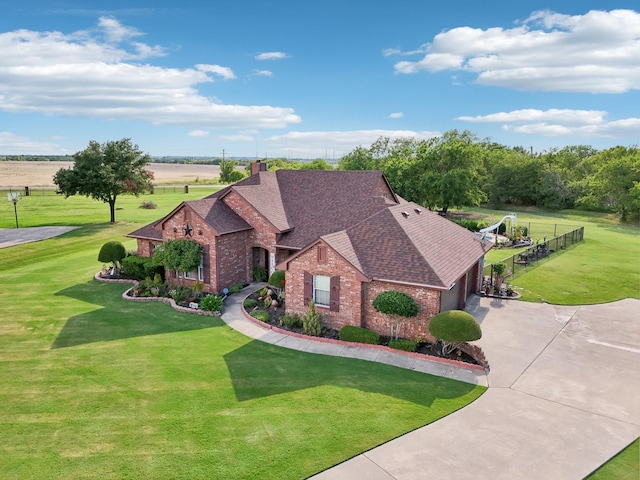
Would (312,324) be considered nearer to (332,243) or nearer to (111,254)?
(332,243)

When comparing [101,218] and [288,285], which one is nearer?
[288,285]

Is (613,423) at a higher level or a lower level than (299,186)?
lower

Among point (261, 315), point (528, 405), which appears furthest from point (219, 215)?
point (528, 405)

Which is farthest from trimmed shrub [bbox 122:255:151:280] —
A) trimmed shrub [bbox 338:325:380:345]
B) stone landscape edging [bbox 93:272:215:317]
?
trimmed shrub [bbox 338:325:380:345]

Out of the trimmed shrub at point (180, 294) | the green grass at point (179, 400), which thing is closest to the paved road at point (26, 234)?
the green grass at point (179, 400)

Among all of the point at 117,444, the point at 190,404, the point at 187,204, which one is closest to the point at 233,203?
the point at 187,204

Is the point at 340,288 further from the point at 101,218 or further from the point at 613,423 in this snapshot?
the point at 101,218

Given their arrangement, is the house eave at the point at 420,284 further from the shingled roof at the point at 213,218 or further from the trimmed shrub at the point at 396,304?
the shingled roof at the point at 213,218
